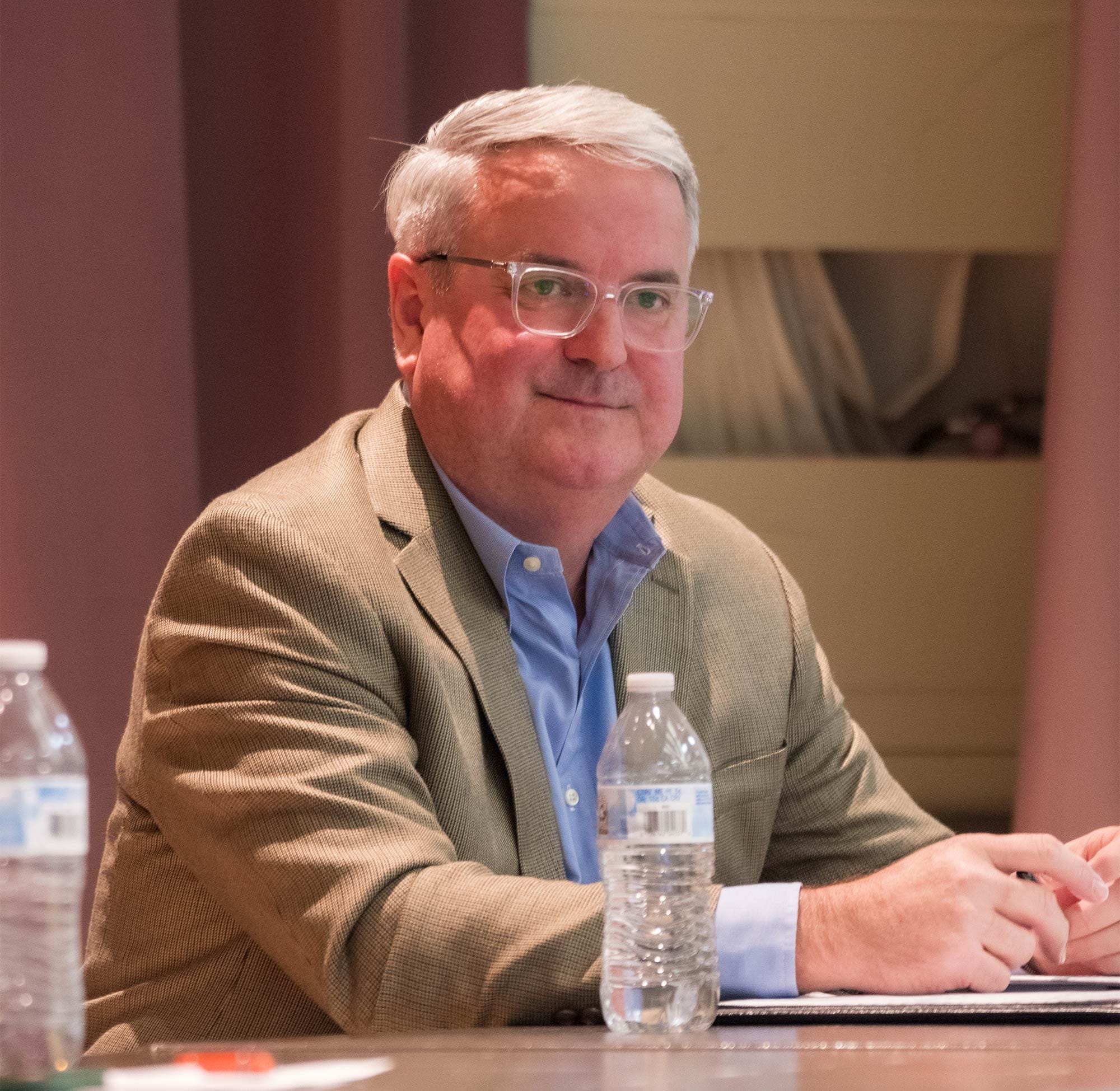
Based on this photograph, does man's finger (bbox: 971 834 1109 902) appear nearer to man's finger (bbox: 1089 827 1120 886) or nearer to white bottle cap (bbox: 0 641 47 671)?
man's finger (bbox: 1089 827 1120 886)

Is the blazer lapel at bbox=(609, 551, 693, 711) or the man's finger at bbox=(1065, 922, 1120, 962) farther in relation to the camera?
the blazer lapel at bbox=(609, 551, 693, 711)

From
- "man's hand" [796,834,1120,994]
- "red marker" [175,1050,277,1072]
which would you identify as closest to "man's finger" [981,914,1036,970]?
"man's hand" [796,834,1120,994]

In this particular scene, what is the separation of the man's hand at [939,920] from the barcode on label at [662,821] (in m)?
0.19

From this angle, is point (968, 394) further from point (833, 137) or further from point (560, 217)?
point (560, 217)

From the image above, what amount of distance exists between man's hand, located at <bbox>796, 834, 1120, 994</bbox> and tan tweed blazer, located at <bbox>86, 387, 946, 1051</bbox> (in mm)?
210

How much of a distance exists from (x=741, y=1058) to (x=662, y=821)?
0.67ft

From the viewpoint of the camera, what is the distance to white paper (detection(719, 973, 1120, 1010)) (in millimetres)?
1267

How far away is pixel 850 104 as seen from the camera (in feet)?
9.93

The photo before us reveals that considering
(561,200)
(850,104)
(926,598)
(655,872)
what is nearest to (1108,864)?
(655,872)

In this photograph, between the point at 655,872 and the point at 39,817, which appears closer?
the point at 39,817

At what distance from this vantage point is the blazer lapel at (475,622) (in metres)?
1.62

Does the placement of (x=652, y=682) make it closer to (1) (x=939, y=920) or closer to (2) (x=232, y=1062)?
(1) (x=939, y=920)

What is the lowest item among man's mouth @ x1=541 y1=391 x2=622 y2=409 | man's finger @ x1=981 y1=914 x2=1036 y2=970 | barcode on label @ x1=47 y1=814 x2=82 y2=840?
man's finger @ x1=981 y1=914 x2=1036 y2=970

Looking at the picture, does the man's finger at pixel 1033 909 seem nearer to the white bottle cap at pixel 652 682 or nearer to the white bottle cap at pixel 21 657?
the white bottle cap at pixel 652 682
